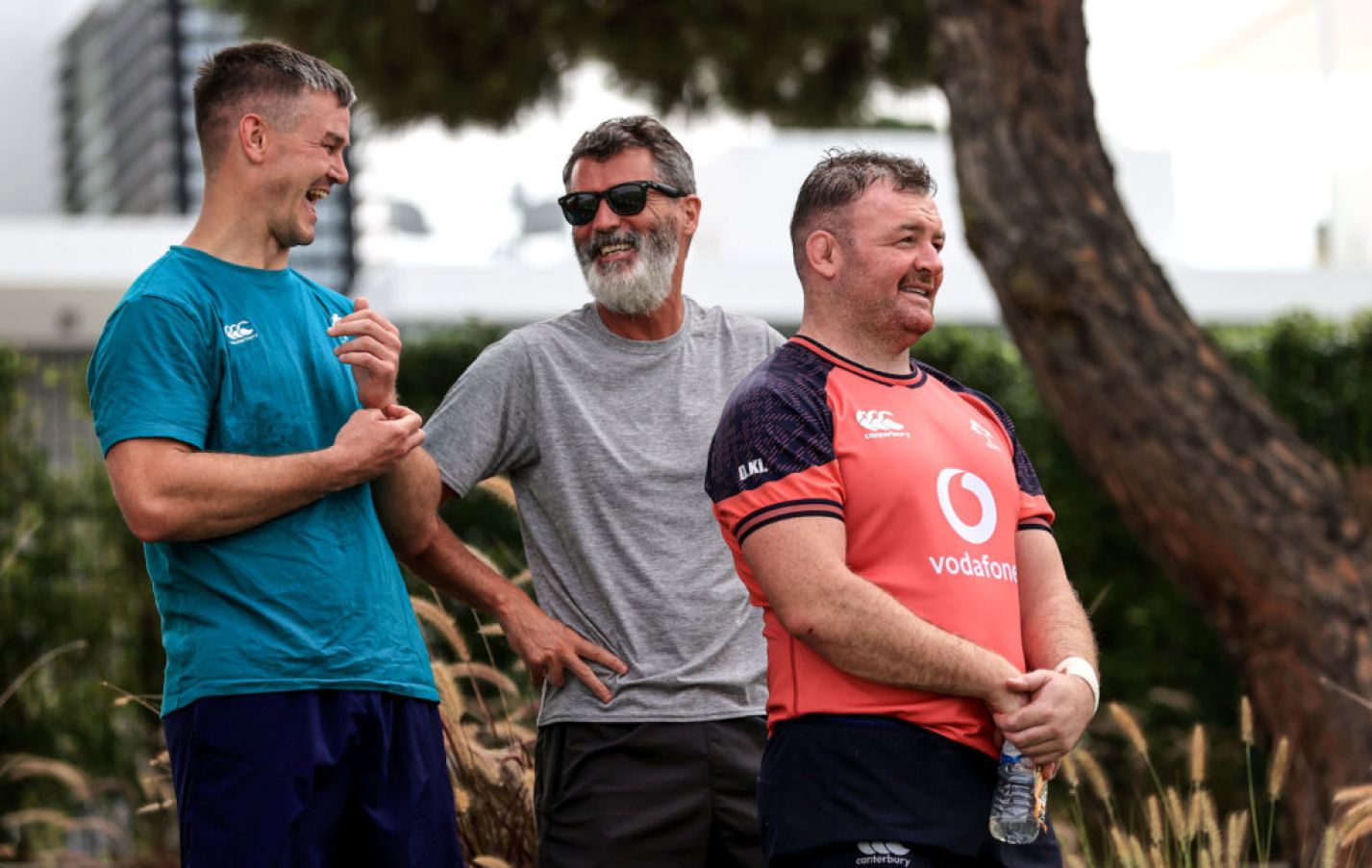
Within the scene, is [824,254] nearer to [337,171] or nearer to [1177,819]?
[337,171]

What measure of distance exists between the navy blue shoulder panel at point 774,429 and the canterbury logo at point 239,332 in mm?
839

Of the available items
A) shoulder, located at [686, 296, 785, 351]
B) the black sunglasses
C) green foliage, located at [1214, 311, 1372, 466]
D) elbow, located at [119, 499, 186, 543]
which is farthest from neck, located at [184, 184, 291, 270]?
green foliage, located at [1214, 311, 1372, 466]

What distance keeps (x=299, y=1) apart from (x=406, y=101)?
57.2 inches

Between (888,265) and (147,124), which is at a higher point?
(147,124)

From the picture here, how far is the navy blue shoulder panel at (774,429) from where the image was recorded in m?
2.84

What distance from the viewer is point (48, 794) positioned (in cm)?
771

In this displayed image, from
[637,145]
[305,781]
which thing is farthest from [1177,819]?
[305,781]

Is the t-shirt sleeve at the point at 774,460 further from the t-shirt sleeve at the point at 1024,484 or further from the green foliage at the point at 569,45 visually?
the green foliage at the point at 569,45

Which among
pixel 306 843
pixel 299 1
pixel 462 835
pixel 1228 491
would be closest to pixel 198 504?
pixel 306 843

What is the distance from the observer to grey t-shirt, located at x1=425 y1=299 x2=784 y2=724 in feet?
11.6

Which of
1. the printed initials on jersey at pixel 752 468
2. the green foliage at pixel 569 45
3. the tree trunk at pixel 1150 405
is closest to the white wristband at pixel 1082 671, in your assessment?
the printed initials on jersey at pixel 752 468

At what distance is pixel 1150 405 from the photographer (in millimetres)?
6758

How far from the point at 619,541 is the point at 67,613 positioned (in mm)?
5110

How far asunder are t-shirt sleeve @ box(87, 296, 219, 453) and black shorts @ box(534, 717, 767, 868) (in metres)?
1.05
